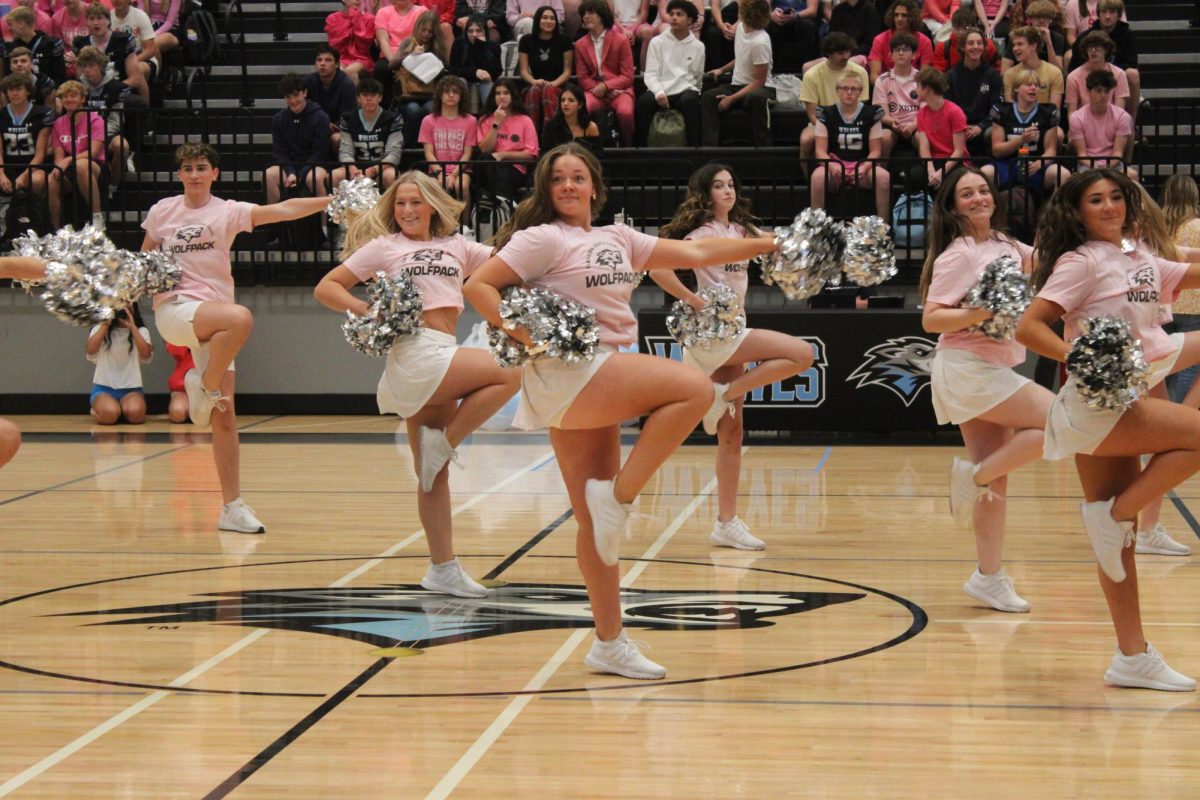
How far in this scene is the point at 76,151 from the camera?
12.7 metres

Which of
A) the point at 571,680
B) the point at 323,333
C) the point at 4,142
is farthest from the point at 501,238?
the point at 4,142

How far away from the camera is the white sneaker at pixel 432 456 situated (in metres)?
5.79

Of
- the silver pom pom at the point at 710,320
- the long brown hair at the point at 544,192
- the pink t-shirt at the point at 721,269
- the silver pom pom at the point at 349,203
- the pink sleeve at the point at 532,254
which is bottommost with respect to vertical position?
the silver pom pom at the point at 710,320

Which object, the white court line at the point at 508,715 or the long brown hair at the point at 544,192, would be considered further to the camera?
the long brown hair at the point at 544,192

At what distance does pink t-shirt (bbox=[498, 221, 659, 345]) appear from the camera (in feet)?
15.0

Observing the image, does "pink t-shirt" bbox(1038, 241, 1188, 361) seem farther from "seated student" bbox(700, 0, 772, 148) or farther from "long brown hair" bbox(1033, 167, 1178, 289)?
"seated student" bbox(700, 0, 772, 148)

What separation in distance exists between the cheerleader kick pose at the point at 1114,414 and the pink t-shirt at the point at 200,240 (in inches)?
156

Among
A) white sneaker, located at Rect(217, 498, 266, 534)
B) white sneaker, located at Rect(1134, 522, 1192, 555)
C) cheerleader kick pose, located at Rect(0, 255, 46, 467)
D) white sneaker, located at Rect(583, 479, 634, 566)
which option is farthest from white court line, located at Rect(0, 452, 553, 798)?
white sneaker, located at Rect(1134, 522, 1192, 555)

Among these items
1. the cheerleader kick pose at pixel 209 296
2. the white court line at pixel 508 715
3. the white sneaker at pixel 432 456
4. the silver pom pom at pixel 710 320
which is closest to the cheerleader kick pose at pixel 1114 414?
the white court line at pixel 508 715

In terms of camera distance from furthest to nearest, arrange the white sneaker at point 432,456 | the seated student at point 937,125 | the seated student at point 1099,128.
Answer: the seated student at point 937,125, the seated student at point 1099,128, the white sneaker at point 432,456

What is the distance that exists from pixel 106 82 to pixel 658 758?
10994 mm

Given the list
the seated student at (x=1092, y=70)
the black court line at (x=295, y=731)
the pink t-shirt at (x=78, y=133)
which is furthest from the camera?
the pink t-shirt at (x=78, y=133)

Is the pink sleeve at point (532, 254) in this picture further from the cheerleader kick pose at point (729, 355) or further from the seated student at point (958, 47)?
the seated student at point (958, 47)

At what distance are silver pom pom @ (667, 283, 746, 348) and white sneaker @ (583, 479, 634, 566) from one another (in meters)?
2.11
